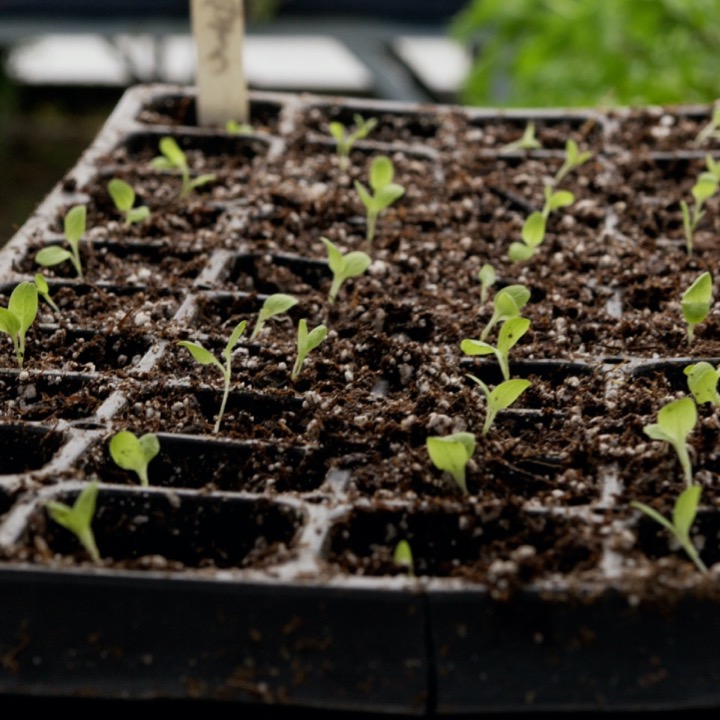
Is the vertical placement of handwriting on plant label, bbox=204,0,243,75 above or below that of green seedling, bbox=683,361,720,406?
above

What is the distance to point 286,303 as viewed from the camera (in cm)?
113

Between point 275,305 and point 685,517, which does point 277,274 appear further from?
point 685,517

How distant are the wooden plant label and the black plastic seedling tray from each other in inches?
8.0

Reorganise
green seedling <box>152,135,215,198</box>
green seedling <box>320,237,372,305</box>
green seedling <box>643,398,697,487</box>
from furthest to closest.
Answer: green seedling <box>152,135,215,198</box>, green seedling <box>320,237,372,305</box>, green seedling <box>643,398,697,487</box>

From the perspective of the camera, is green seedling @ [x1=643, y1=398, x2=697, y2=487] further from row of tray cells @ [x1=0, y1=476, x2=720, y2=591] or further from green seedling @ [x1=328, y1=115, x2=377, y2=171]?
green seedling @ [x1=328, y1=115, x2=377, y2=171]

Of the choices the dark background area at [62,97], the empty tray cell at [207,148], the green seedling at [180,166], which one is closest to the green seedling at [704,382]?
the green seedling at [180,166]

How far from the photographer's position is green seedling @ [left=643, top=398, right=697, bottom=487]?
87 centimetres

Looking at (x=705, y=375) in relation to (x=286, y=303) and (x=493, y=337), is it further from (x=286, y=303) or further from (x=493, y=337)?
(x=286, y=303)

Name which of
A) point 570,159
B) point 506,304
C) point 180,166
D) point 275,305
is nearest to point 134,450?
point 275,305

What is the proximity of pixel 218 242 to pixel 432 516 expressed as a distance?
61 centimetres

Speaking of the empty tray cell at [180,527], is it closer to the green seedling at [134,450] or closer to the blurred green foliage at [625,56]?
the green seedling at [134,450]

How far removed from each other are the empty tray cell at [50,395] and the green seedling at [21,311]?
0.11 ft

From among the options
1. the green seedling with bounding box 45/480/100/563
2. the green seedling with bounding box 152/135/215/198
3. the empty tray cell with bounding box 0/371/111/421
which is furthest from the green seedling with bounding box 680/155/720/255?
the green seedling with bounding box 45/480/100/563

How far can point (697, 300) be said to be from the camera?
110cm
